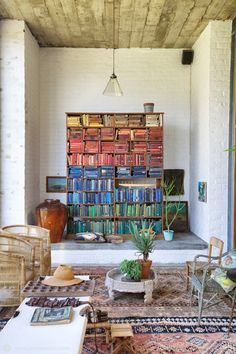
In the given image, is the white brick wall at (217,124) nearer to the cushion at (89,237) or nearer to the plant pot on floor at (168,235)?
the plant pot on floor at (168,235)

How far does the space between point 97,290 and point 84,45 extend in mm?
4517

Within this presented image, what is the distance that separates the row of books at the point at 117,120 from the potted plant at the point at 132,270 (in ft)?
9.28

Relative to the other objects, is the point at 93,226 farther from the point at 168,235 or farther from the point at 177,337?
the point at 177,337

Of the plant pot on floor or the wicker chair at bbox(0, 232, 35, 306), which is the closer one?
the wicker chair at bbox(0, 232, 35, 306)

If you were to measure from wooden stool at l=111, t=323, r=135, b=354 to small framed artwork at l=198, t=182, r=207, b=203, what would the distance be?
3.28 m

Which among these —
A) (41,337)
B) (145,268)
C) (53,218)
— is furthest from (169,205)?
(41,337)

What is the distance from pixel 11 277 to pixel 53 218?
7.47 ft

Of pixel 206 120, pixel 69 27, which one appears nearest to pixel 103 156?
pixel 206 120

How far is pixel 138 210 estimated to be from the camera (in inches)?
233

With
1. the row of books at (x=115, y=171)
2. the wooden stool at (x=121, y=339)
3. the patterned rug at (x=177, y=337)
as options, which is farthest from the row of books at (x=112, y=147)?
the wooden stool at (x=121, y=339)

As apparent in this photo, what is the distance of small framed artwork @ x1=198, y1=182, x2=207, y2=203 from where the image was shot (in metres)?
5.53

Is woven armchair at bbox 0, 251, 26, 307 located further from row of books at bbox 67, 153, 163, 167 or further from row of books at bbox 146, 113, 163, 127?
row of books at bbox 146, 113, 163, 127

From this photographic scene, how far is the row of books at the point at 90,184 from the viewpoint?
589 centimetres

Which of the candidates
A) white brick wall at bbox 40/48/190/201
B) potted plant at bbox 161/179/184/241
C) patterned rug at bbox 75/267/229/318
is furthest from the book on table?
white brick wall at bbox 40/48/190/201
